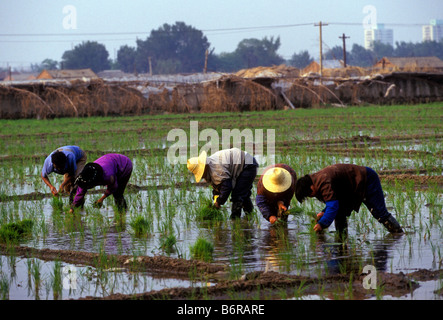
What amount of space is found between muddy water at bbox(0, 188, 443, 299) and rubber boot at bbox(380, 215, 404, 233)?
7 centimetres

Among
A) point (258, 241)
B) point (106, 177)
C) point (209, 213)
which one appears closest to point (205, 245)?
point (258, 241)

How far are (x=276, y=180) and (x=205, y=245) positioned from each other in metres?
1.13

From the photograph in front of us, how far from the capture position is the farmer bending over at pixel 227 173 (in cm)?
→ 573

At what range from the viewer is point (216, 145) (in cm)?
1252

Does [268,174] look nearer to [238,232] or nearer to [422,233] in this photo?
[238,232]

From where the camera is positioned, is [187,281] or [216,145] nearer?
[187,281]

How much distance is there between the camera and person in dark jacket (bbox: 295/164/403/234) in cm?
482

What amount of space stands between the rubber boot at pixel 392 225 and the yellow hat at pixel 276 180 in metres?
0.88

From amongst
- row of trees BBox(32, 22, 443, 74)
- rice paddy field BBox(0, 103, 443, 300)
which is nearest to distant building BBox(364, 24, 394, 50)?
row of trees BBox(32, 22, 443, 74)

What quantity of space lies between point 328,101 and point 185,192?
20.6 meters

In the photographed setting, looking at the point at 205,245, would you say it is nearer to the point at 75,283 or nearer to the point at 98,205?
the point at 75,283

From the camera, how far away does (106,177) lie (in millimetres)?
6164

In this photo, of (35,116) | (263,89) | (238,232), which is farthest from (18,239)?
(263,89)
